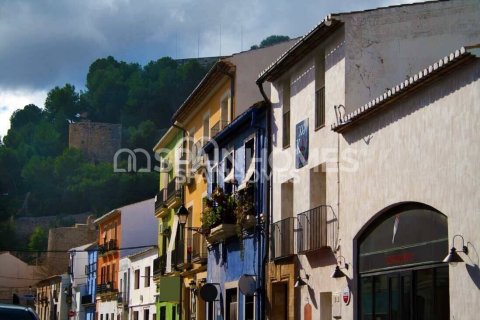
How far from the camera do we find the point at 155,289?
41.1 metres

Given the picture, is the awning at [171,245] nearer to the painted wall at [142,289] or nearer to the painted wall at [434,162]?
the painted wall at [142,289]

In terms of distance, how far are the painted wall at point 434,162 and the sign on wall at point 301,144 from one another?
3119mm

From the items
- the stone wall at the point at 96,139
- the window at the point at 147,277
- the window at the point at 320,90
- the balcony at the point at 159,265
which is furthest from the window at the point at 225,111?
the stone wall at the point at 96,139

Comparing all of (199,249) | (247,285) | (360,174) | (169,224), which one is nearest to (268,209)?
(247,285)

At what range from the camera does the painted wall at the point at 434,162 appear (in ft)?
45.5

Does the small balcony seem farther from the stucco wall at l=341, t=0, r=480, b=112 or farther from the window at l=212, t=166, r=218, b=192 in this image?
the stucco wall at l=341, t=0, r=480, b=112

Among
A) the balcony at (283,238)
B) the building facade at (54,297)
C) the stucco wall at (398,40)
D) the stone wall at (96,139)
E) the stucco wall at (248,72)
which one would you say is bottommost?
the building facade at (54,297)

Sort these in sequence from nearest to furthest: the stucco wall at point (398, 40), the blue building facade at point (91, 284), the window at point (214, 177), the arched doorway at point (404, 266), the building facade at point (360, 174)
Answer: the arched doorway at point (404, 266) → the building facade at point (360, 174) → the stucco wall at point (398, 40) → the window at point (214, 177) → the blue building facade at point (91, 284)

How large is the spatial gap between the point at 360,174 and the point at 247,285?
754 centimetres

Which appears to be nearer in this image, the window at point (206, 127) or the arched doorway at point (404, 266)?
the arched doorway at point (404, 266)

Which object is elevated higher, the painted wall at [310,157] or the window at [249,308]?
the painted wall at [310,157]

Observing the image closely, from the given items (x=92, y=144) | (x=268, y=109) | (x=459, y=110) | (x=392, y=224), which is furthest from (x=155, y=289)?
Result: (x=92, y=144)

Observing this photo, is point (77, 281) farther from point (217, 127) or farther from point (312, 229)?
point (312, 229)

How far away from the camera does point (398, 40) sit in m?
19.6
